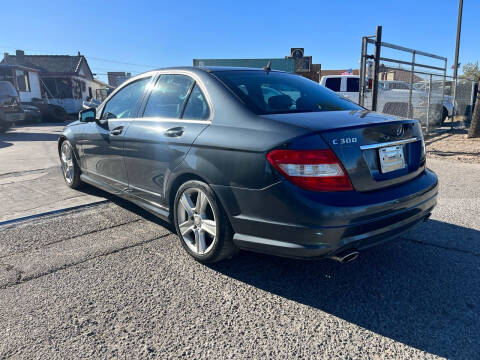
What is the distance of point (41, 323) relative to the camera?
231cm

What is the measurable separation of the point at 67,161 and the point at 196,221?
326cm

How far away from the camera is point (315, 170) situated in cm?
225

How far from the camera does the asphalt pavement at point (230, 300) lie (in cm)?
208

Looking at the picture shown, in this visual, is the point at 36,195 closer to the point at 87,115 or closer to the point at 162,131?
the point at 87,115

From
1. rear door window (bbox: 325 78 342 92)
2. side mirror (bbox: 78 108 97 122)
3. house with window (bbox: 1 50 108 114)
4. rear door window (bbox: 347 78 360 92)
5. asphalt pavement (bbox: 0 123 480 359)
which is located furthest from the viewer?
house with window (bbox: 1 50 108 114)

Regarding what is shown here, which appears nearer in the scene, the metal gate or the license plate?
the license plate

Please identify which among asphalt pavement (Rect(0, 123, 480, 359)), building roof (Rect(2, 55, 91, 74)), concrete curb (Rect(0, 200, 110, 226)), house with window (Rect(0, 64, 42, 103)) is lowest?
asphalt pavement (Rect(0, 123, 480, 359))

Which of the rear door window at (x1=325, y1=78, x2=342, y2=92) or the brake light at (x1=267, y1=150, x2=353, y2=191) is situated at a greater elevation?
the rear door window at (x1=325, y1=78, x2=342, y2=92)

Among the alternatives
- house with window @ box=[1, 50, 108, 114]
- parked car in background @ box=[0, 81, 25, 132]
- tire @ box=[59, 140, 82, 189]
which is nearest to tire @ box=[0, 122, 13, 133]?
parked car in background @ box=[0, 81, 25, 132]

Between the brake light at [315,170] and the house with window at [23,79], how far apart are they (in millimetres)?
25792

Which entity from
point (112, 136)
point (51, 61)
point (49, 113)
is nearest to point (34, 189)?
point (112, 136)

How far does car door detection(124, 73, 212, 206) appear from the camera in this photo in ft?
9.87

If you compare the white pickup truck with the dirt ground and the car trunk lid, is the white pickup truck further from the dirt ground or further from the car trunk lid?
the car trunk lid

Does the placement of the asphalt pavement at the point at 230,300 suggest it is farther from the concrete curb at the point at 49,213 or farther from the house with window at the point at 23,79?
the house with window at the point at 23,79
